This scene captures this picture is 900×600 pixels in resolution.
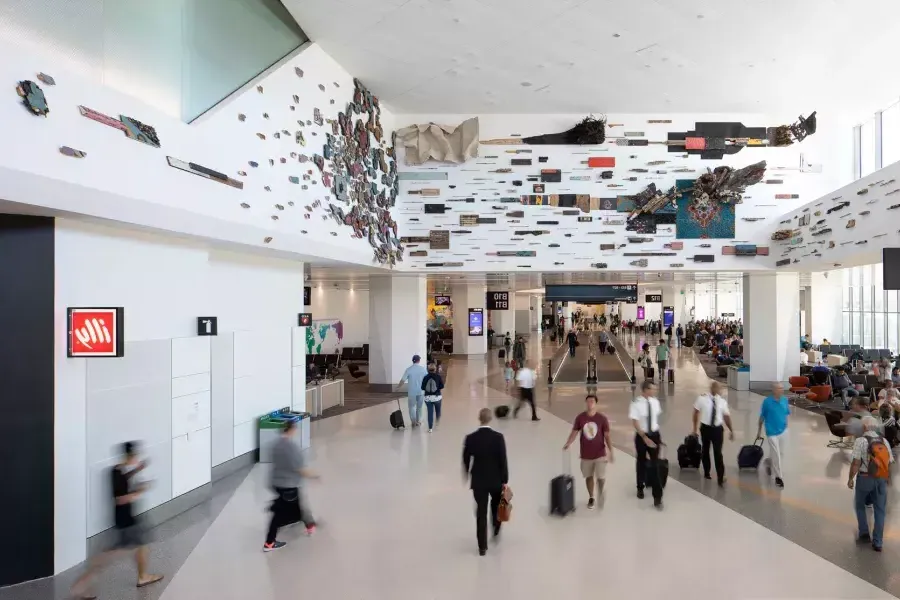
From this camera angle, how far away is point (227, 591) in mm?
5207

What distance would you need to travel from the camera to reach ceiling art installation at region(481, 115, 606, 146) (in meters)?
15.8

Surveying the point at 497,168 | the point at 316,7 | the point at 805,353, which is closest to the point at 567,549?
the point at 316,7

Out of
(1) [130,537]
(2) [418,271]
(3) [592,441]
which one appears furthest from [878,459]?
(2) [418,271]

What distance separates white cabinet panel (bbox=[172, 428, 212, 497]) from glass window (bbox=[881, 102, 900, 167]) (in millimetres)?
18087

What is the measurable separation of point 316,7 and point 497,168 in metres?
7.32

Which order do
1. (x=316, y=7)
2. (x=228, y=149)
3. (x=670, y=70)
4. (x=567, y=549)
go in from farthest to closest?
(x=670, y=70), (x=316, y=7), (x=228, y=149), (x=567, y=549)

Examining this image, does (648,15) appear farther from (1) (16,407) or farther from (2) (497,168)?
(1) (16,407)

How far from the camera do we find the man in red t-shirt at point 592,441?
702cm

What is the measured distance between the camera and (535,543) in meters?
6.14

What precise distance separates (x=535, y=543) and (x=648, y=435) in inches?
91.7

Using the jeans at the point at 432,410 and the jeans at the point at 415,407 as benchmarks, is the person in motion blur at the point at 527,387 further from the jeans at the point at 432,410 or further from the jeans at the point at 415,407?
the jeans at the point at 415,407

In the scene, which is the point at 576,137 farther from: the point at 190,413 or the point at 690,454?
the point at 190,413

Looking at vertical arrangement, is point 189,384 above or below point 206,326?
below

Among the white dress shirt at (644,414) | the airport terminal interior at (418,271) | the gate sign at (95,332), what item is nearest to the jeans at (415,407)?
the airport terminal interior at (418,271)
